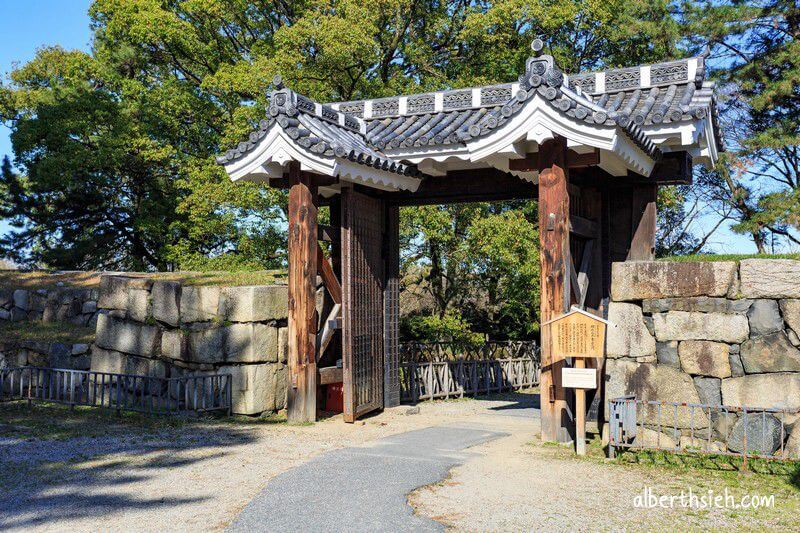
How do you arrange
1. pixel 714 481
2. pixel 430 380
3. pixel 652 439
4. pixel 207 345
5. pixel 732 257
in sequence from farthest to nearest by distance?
pixel 430 380
pixel 207 345
pixel 732 257
pixel 652 439
pixel 714 481

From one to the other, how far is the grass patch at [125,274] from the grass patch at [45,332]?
1.09m

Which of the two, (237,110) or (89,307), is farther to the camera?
(237,110)

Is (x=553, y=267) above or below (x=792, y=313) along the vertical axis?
above

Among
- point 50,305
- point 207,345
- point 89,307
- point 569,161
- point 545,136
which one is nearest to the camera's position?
point 545,136

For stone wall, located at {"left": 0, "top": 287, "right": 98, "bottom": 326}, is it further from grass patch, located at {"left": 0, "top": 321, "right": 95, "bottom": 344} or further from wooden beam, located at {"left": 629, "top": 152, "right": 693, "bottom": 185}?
wooden beam, located at {"left": 629, "top": 152, "right": 693, "bottom": 185}

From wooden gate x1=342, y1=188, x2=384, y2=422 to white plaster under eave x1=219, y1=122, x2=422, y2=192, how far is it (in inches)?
23.7

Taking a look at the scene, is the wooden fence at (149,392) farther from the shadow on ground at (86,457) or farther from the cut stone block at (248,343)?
the cut stone block at (248,343)

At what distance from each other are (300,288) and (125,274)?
5.67 m

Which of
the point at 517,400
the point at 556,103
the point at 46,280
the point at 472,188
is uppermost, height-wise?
the point at 556,103

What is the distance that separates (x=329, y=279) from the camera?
10.8 m

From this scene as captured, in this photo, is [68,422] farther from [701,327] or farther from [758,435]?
[758,435]

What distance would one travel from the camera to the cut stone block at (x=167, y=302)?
11625mm

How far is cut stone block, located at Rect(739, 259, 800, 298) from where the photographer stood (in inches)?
293

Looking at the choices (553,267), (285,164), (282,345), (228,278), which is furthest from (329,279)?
(553,267)
